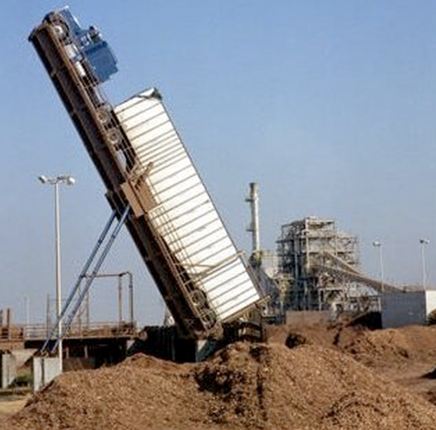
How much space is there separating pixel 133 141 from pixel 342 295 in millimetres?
50496

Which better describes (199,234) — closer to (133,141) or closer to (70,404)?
(133,141)

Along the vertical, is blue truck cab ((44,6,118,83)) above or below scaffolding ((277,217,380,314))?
above

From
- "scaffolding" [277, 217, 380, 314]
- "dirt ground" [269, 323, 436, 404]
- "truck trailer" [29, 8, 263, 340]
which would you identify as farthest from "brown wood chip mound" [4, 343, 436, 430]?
"scaffolding" [277, 217, 380, 314]

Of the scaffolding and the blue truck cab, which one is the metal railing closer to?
the blue truck cab

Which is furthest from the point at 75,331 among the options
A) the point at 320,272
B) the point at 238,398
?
the point at 320,272

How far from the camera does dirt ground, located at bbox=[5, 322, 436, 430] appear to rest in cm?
1827

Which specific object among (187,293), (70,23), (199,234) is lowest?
(187,293)

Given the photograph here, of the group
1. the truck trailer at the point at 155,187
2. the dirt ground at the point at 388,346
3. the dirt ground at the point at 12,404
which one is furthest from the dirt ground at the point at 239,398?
the dirt ground at the point at 388,346

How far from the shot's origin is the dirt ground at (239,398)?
18.3m

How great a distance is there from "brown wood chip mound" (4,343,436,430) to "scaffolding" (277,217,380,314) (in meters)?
64.1

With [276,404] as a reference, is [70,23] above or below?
above

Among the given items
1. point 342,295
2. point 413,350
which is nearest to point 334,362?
point 413,350

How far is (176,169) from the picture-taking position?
41.0 metres

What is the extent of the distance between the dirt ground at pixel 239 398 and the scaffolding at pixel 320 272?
64.0 metres
